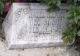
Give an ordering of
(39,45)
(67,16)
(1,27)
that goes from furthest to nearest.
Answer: (1,27) < (39,45) < (67,16)

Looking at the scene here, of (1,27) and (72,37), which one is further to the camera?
(1,27)

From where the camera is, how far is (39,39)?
10.7ft

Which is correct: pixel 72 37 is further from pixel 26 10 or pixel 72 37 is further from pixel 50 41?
pixel 26 10

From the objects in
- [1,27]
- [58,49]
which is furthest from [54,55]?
[1,27]

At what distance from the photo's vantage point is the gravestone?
3.21 meters

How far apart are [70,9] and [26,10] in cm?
51

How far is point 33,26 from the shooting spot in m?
3.24

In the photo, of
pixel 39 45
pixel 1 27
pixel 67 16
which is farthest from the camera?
pixel 1 27

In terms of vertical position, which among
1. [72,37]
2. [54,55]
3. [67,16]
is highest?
[67,16]

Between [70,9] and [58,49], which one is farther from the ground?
[70,9]

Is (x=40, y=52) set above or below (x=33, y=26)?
below

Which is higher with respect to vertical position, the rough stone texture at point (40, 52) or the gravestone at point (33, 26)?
the gravestone at point (33, 26)

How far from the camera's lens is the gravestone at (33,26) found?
3.21 m

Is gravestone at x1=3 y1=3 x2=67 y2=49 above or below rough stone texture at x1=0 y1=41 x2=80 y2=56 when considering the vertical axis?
above
